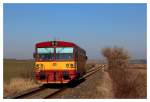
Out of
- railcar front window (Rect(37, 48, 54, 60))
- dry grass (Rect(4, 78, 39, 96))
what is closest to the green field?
dry grass (Rect(4, 78, 39, 96))

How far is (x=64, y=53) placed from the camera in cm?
1773

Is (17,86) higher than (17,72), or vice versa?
(17,72)

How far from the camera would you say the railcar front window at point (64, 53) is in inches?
694

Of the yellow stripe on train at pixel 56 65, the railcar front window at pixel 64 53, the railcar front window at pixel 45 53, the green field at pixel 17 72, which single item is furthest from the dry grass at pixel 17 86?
the railcar front window at pixel 64 53

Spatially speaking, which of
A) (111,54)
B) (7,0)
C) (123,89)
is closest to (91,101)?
(123,89)

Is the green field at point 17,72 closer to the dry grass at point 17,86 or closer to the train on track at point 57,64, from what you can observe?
the dry grass at point 17,86

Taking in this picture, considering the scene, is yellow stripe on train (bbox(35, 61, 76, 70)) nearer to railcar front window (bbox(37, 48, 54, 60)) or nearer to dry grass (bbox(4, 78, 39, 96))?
railcar front window (bbox(37, 48, 54, 60))

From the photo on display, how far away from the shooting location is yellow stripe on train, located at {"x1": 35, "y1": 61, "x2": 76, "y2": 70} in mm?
17594

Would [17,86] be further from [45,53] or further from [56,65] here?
[56,65]

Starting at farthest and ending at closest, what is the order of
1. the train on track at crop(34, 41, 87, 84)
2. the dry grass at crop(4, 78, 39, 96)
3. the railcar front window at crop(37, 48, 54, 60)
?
1. the railcar front window at crop(37, 48, 54, 60)
2. the train on track at crop(34, 41, 87, 84)
3. the dry grass at crop(4, 78, 39, 96)

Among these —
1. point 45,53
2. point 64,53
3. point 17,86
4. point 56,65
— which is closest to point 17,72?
point 17,86

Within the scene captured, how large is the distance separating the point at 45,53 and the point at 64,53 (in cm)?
97

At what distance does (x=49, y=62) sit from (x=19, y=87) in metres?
2.23

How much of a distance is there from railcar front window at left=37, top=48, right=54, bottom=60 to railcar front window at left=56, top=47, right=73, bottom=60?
1.01 feet
